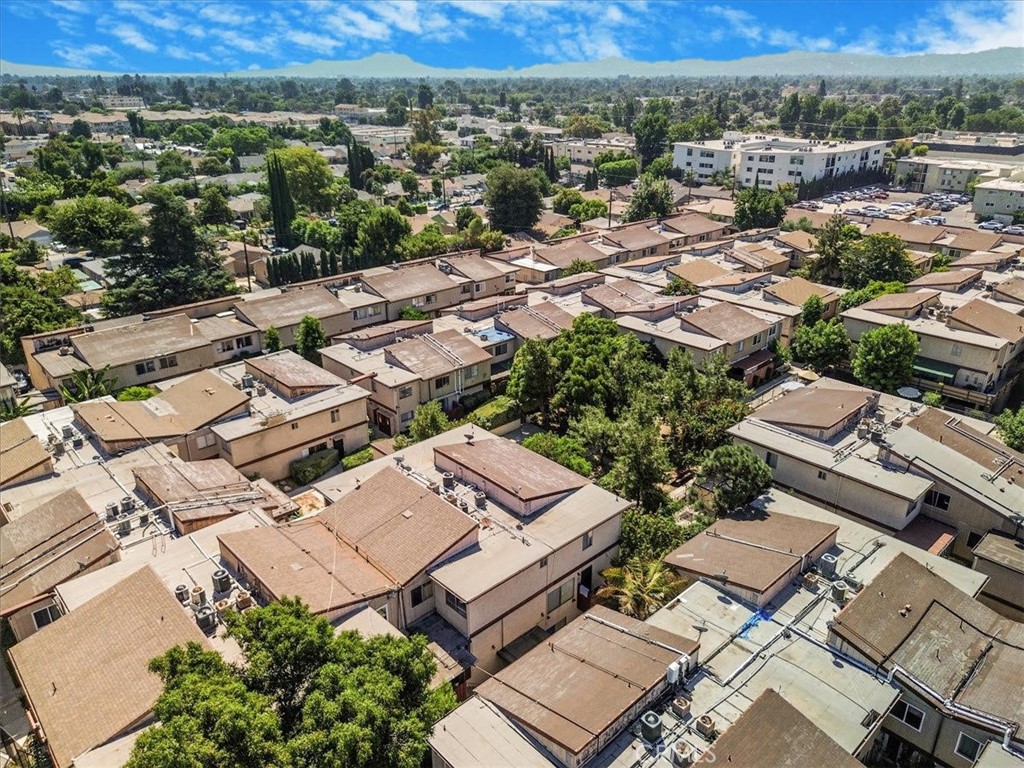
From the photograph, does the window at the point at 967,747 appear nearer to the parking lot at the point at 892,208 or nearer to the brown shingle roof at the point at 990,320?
the brown shingle roof at the point at 990,320

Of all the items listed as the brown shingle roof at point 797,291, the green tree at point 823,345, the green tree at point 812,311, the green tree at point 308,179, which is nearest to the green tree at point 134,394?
the green tree at point 823,345

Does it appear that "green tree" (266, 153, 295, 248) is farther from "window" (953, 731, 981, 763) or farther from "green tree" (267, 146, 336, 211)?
"window" (953, 731, 981, 763)

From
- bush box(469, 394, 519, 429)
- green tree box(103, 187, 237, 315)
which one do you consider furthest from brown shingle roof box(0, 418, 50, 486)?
green tree box(103, 187, 237, 315)

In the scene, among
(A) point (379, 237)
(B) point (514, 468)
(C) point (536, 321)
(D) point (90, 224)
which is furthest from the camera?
(D) point (90, 224)

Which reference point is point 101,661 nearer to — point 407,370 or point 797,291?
point 407,370

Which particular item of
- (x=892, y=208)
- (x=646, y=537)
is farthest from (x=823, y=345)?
(x=892, y=208)

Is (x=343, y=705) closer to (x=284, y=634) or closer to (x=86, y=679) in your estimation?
(x=284, y=634)

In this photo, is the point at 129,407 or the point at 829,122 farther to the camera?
the point at 829,122

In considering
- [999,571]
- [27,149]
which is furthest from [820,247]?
[27,149]
